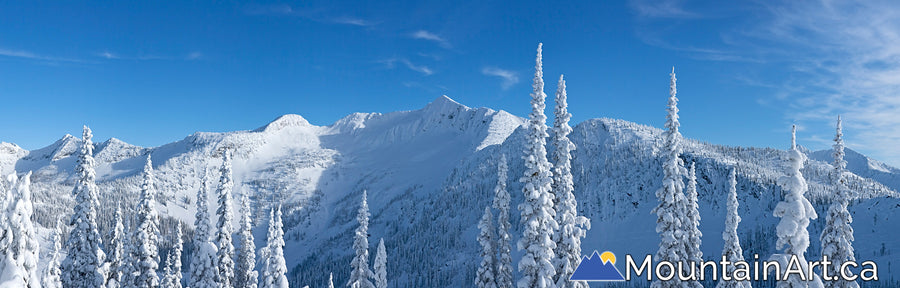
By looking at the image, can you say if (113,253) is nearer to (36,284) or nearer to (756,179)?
(36,284)

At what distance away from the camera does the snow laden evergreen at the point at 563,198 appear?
93.8ft

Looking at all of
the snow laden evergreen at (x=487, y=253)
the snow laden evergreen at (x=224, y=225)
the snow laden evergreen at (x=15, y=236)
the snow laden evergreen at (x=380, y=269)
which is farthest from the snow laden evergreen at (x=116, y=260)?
the snow laden evergreen at (x=487, y=253)

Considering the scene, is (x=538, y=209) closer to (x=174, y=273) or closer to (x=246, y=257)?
(x=246, y=257)

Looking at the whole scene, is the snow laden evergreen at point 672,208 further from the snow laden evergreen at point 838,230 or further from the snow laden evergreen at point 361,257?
the snow laden evergreen at point 361,257

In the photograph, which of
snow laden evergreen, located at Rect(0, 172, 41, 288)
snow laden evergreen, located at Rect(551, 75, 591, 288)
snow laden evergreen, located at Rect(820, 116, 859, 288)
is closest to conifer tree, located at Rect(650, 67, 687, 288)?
snow laden evergreen, located at Rect(551, 75, 591, 288)

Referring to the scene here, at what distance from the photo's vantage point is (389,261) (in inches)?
7544

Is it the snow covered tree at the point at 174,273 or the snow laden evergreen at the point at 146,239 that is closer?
the snow laden evergreen at the point at 146,239

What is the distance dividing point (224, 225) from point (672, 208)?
31270mm

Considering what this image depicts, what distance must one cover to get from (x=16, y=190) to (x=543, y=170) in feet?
70.0

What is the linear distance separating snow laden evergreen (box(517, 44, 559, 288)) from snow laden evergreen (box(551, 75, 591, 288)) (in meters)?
2.05

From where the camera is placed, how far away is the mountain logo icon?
29.5m

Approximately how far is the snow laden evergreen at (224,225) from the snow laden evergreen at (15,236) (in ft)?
63.6

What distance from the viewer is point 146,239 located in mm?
37656

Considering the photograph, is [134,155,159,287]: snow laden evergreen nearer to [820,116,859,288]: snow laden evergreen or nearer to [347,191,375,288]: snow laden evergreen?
[347,191,375,288]: snow laden evergreen
